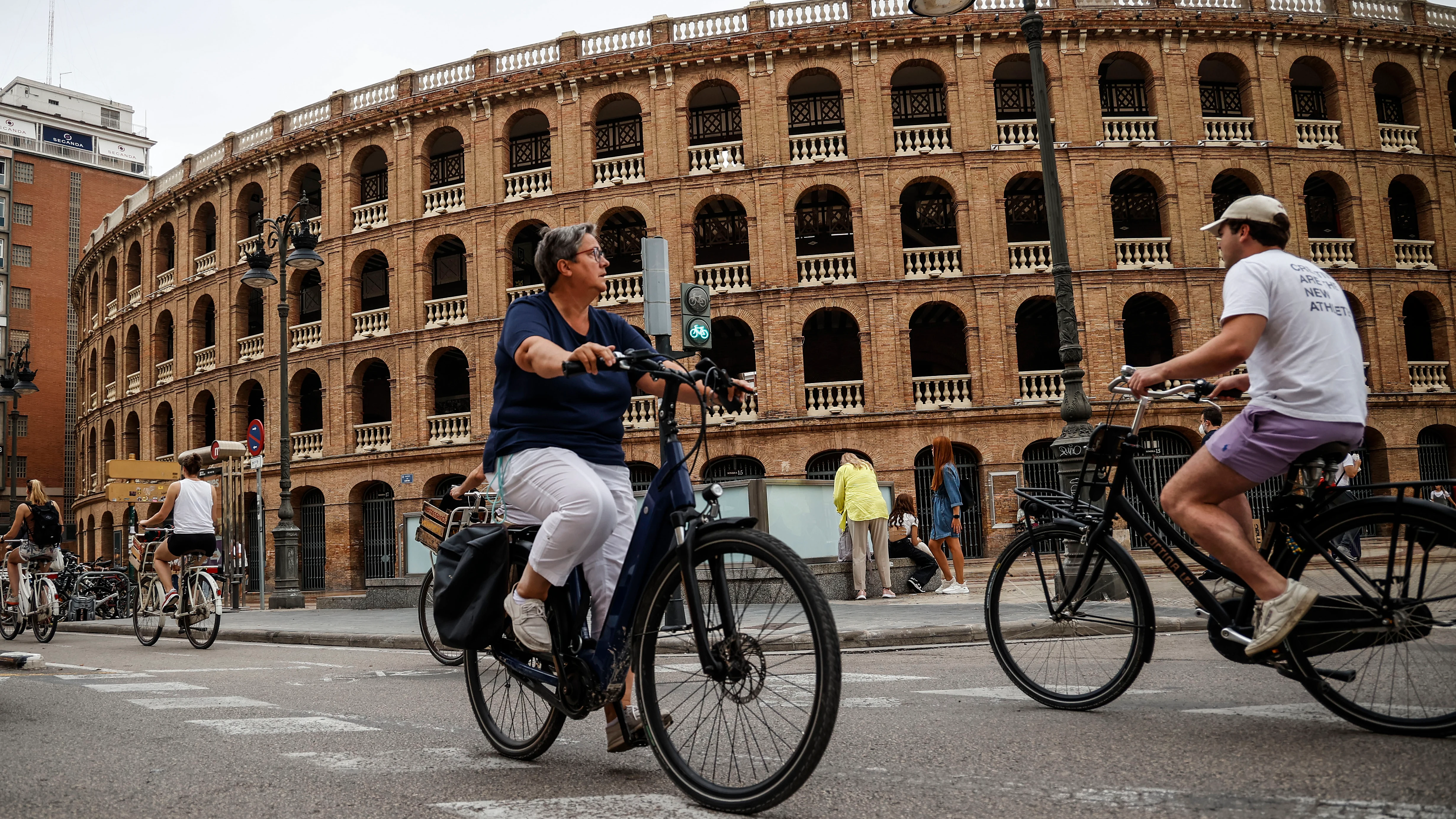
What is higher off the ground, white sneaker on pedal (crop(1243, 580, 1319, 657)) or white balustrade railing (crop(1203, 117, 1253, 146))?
white balustrade railing (crop(1203, 117, 1253, 146))

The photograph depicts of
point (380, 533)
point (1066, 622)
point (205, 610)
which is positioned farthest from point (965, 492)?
point (1066, 622)

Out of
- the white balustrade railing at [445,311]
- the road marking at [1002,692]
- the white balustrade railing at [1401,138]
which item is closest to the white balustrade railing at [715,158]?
the white balustrade railing at [445,311]

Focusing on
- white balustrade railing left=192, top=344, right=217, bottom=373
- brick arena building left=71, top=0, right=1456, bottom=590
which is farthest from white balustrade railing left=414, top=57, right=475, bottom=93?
white balustrade railing left=192, top=344, right=217, bottom=373

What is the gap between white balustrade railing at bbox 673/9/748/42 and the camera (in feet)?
92.5

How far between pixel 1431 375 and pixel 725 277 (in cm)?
1951

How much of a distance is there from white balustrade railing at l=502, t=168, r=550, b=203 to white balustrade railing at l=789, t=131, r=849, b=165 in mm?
7204

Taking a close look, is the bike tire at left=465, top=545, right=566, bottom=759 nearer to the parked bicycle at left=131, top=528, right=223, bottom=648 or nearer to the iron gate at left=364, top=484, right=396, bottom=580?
the parked bicycle at left=131, top=528, right=223, bottom=648

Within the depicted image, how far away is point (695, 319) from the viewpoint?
9.55 meters

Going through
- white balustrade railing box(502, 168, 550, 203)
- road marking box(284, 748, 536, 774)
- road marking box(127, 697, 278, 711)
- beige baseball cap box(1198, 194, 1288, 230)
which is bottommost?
road marking box(127, 697, 278, 711)

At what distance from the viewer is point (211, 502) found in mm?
10938

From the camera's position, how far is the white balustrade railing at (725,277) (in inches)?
1088

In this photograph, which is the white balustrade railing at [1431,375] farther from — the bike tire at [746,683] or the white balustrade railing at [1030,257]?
the bike tire at [746,683]

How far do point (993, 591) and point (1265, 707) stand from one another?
118 cm

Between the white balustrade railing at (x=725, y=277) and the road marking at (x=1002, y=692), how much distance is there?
74.0ft
